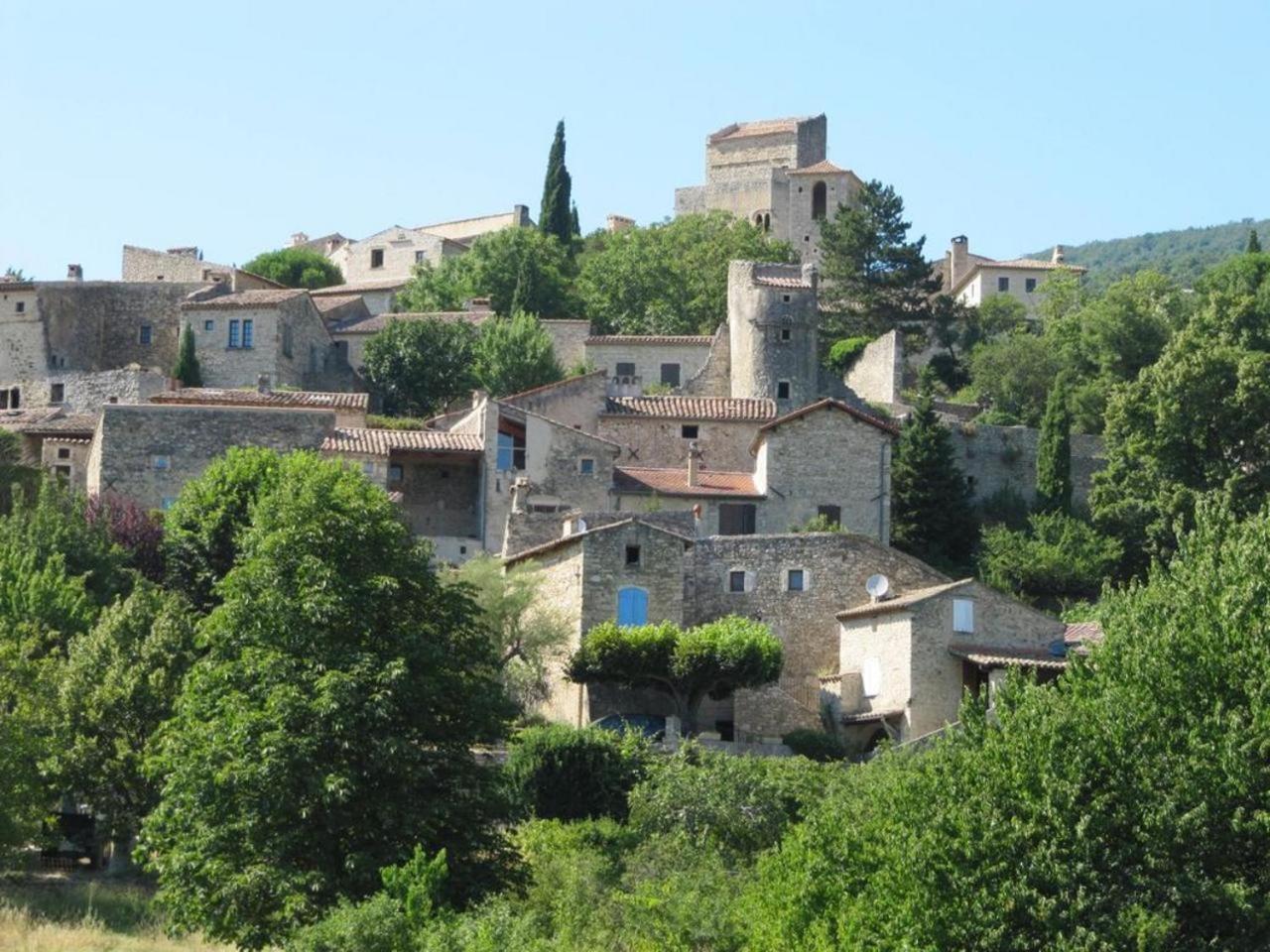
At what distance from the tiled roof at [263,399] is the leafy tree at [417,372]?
15.3 ft

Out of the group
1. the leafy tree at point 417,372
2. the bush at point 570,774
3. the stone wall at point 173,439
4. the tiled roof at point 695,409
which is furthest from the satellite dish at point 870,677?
the leafy tree at point 417,372

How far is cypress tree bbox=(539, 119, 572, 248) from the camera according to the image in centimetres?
9575

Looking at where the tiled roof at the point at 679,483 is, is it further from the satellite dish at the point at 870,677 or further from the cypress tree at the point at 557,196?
the cypress tree at the point at 557,196

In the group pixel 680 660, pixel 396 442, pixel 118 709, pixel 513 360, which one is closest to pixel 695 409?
pixel 513 360

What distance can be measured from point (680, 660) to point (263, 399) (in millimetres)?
20078

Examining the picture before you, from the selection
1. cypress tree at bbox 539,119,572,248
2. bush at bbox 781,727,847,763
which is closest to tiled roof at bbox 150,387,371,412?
bush at bbox 781,727,847,763

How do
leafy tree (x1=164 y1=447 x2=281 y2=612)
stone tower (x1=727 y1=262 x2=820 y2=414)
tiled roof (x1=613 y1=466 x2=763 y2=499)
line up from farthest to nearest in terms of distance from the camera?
stone tower (x1=727 y1=262 x2=820 y2=414) < tiled roof (x1=613 y1=466 x2=763 y2=499) < leafy tree (x1=164 y1=447 x2=281 y2=612)

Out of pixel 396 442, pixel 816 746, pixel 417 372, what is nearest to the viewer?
pixel 816 746

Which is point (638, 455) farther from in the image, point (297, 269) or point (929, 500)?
point (297, 269)

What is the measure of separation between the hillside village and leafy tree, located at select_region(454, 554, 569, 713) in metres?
0.54

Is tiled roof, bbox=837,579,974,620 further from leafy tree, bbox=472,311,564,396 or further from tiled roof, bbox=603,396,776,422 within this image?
leafy tree, bbox=472,311,564,396

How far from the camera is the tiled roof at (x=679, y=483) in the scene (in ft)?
185

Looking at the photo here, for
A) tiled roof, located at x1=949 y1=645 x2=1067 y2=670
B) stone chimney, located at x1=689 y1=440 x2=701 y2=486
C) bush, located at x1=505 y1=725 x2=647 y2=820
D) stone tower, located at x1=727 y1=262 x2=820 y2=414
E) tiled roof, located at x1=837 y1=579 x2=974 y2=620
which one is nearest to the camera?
bush, located at x1=505 y1=725 x2=647 y2=820

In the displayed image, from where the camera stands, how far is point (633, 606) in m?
48.5
